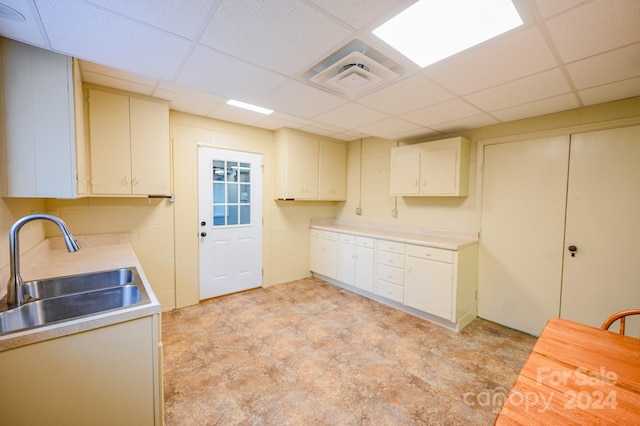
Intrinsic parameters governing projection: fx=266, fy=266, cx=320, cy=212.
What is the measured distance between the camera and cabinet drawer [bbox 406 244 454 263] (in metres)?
2.96

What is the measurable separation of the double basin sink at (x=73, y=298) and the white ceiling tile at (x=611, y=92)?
361cm

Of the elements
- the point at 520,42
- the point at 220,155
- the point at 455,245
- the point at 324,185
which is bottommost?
the point at 455,245

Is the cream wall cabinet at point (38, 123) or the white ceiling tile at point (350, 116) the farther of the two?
the white ceiling tile at point (350, 116)

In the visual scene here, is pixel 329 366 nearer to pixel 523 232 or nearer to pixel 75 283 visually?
pixel 75 283

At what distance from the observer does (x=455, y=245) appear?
2.94 metres

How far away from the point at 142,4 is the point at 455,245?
3185 millimetres

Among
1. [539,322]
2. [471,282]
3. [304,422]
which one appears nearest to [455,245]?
[471,282]

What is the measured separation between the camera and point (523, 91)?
7.26 feet

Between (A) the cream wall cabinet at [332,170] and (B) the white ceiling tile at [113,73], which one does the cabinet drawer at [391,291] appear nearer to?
(A) the cream wall cabinet at [332,170]

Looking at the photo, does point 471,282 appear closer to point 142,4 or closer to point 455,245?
point 455,245

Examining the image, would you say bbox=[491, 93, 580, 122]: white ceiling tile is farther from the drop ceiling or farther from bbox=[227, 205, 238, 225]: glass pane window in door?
bbox=[227, 205, 238, 225]: glass pane window in door

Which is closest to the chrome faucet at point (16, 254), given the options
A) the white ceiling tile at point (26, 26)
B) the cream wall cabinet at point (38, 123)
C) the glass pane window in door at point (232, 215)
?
the cream wall cabinet at point (38, 123)

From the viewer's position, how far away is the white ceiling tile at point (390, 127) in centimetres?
313

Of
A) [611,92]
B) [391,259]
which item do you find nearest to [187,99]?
[391,259]
